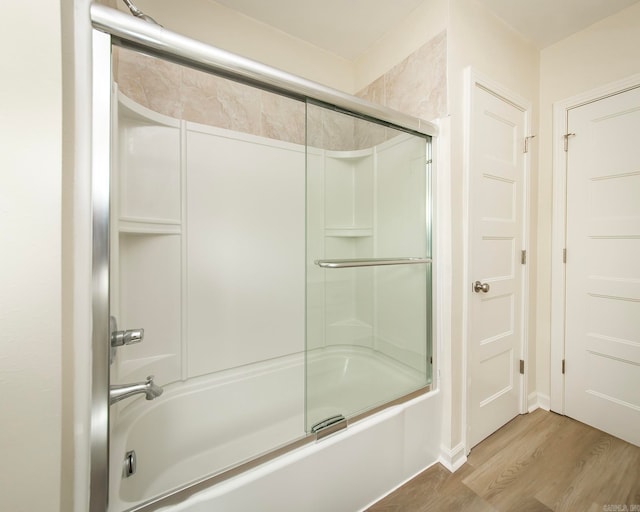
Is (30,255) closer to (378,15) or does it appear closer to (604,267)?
(378,15)

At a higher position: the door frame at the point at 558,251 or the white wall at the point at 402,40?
the white wall at the point at 402,40

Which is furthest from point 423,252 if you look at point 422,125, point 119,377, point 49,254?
point 119,377

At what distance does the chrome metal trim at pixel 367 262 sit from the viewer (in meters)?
1.04

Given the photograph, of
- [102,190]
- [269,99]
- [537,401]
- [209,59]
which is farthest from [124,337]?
[537,401]

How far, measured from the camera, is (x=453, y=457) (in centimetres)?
126

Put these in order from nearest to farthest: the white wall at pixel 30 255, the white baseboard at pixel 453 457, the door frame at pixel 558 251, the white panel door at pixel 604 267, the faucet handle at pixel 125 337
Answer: the white wall at pixel 30 255
the faucet handle at pixel 125 337
the white baseboard at pixel 453 457
the white panel door at pixel 604 267
the door frame at pixel 558 251

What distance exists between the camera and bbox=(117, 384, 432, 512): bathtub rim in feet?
2.34

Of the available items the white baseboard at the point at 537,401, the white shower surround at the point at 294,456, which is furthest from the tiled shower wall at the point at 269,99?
the white baseboard at the point at 537,401

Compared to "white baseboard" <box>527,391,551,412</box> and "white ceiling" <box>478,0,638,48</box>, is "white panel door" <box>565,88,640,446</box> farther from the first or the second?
"white ceiling" <box>478,0,638,48</box>

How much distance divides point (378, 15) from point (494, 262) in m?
1.59

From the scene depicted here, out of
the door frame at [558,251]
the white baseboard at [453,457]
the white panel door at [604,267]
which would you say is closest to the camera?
the white baseboard at [453,457]

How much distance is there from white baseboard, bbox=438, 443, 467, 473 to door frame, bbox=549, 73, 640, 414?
2.94ft

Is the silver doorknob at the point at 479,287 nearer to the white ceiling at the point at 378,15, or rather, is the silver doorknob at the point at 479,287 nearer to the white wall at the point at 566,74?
the white wall at the point at 566,74

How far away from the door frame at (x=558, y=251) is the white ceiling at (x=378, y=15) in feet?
1.35
